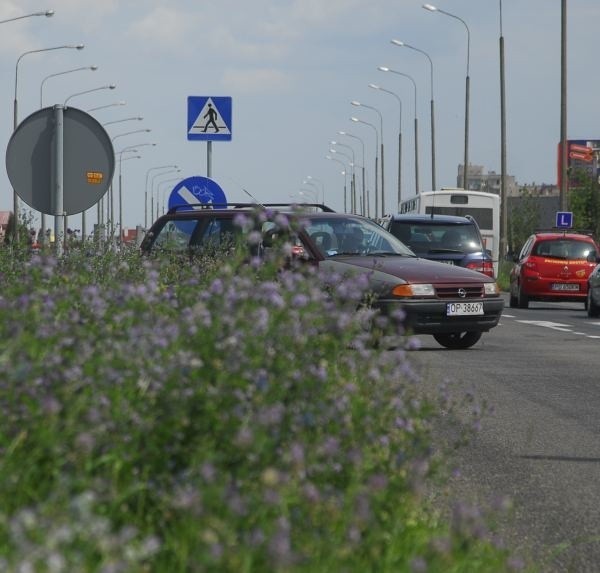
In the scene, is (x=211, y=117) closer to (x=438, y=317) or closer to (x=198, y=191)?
(x=198, y=191)

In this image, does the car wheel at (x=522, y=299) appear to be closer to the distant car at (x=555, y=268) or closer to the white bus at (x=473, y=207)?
the distant car at (x=555, y=268)

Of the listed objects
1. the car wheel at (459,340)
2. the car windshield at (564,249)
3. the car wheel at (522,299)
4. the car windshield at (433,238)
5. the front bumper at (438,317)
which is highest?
the car windshield at (433,238)

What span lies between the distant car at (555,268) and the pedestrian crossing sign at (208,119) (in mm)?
10982

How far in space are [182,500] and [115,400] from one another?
98 cm

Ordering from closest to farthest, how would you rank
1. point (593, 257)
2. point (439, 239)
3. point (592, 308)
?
point (439, 239) < point (592, 308) < point (593, 257)

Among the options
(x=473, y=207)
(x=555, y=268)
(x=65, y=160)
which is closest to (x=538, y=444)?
(x=65, y=160)

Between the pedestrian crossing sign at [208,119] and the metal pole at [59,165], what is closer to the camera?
the metal pole at [59,165]

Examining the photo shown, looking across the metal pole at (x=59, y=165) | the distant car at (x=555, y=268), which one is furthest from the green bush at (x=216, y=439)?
the distant car at (x=555, y=268)

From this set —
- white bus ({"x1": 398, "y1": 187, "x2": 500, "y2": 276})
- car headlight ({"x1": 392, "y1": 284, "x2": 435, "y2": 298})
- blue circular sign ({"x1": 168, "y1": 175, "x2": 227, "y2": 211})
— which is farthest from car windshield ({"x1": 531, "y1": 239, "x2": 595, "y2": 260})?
car headlight ({"x1": 392, "y1": 284, "x2": 435, "y2": 298})

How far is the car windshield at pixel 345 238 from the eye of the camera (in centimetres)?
1898

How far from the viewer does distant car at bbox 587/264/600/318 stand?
30.6m

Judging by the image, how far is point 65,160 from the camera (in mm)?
15133

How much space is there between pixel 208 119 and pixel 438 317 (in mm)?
9311

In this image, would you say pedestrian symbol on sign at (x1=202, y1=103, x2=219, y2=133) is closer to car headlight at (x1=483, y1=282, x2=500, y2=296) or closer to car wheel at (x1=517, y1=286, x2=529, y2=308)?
car headlight at (x1=483, y1=282, x2=500, y2=296)
